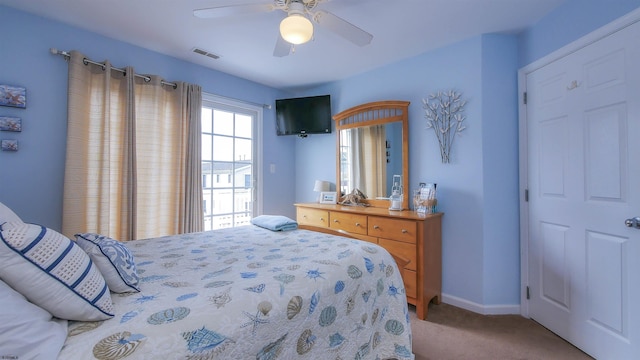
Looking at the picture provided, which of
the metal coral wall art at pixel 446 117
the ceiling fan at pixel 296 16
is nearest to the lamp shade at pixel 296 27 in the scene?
the ceiling fan at pixel 296 16

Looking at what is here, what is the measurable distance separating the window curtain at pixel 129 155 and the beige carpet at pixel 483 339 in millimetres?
2301

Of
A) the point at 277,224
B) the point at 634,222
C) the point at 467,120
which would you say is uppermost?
the point at 467,120

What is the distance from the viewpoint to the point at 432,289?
2357mm

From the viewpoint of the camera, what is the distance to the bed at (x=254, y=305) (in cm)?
75

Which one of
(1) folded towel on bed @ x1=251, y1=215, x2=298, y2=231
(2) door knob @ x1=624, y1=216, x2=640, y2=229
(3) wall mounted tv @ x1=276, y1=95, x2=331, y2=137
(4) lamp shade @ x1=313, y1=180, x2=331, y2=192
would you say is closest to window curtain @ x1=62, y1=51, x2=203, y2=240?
(1) folded towel on bed @ x1=251, y1=215, x2=298, y2=231

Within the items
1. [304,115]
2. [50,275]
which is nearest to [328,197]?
[304,115]

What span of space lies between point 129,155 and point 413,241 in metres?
2.56

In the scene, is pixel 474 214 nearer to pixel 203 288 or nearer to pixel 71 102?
pixel 203 288

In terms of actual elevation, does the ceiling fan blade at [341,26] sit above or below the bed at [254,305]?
above

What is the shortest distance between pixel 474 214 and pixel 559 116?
0.95 meters

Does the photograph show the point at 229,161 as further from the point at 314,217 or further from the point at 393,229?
the point at 393,229

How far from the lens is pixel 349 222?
2691mm

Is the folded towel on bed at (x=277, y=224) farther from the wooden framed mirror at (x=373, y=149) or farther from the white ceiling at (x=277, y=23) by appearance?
the white ceiling at (x=277, y=23)

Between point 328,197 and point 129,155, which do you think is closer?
point 129,155
